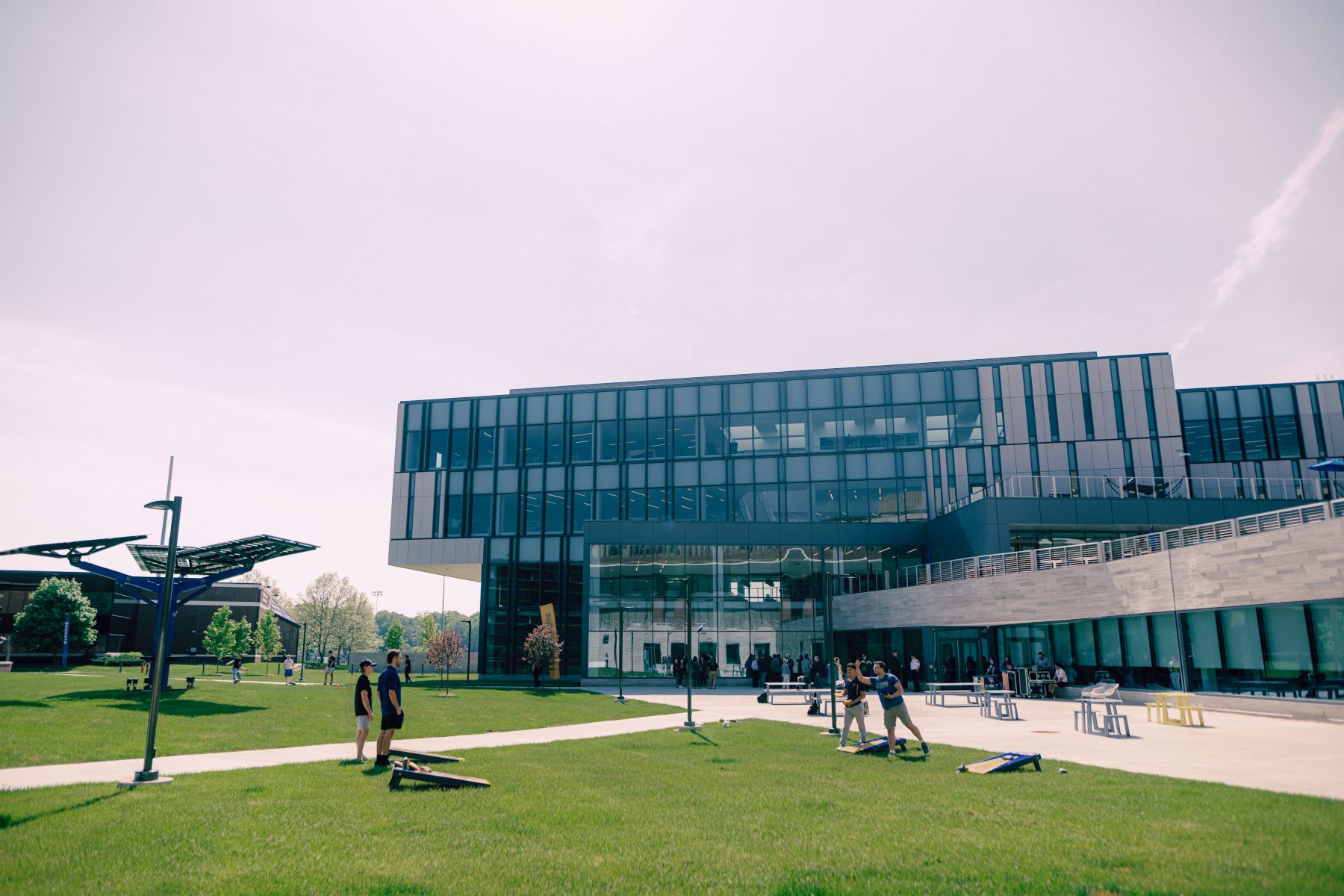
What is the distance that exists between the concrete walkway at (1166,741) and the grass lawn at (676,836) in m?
1.66

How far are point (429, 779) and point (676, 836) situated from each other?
4.01 metres

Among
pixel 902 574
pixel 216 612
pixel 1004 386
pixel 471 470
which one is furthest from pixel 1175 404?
pixel 216 612

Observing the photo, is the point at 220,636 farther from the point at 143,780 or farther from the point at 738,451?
the point at 143,780

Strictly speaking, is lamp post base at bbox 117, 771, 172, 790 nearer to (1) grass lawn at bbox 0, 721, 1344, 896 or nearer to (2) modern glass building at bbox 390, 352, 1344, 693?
(1) grass lawn at bbox 0, 721, 1344, 896

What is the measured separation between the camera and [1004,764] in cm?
1302

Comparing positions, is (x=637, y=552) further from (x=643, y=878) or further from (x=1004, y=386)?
(x=643, y=878)

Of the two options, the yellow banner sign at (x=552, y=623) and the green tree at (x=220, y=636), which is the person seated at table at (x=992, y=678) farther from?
the green tree at (x=220, y=636)

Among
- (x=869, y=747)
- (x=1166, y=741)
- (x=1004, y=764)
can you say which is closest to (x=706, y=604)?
(x=1166, y=741)

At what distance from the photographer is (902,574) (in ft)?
148

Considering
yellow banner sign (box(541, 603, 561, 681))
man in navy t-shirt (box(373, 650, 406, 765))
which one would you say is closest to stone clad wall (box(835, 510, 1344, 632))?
yellow banner sign (box(541, 603, 561, 681))

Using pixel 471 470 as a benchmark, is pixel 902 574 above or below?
below

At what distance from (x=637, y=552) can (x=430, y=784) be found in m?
37.7

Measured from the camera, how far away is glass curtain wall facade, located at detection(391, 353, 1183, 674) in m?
54.2

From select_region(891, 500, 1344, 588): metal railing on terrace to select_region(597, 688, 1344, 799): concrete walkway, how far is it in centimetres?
527
